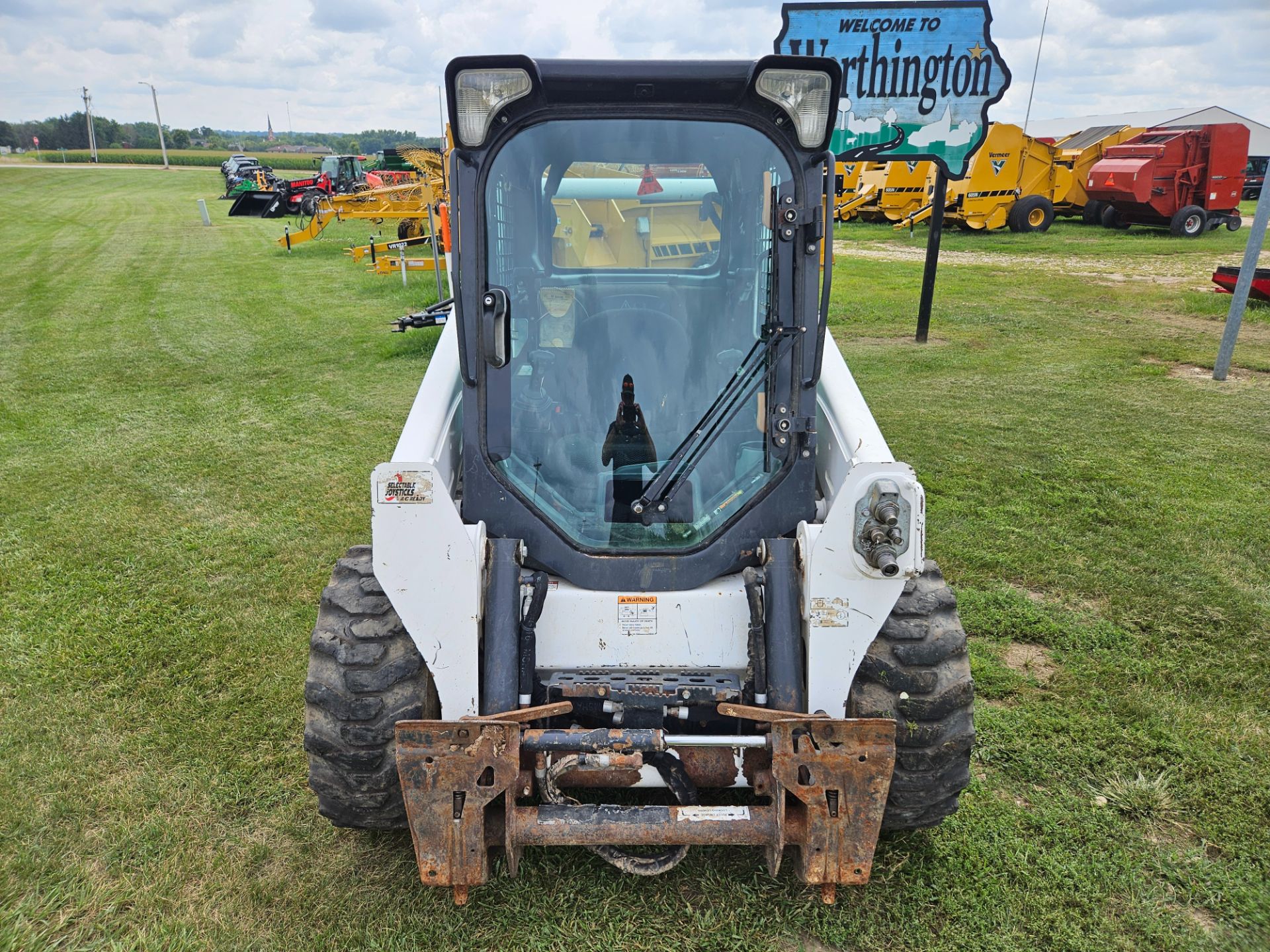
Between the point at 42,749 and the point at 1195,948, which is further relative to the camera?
the point at 42,749

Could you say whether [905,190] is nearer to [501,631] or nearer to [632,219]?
[632,219]

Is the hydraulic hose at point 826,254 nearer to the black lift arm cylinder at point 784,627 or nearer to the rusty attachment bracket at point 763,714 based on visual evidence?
the black lift arm cylinder at point 784,627

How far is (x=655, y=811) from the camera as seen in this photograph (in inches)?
105

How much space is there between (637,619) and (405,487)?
34.1 inches

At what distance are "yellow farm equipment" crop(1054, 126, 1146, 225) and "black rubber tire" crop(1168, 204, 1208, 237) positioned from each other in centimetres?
202

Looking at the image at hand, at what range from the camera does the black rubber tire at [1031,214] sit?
2166 centimetres

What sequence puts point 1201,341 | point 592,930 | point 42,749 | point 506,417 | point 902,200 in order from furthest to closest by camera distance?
point 902,200 → point 1201,341 → point 42,749 → point 506,417 → point 592,930

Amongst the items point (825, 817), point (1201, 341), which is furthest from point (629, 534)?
point (1201, 341)

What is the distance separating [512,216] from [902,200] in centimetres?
2191

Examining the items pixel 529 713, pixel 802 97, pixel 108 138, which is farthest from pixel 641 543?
pixel 108 138

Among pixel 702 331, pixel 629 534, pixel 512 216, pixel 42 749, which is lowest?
pixel 42 749

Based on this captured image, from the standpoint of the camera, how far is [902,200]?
75.2ft

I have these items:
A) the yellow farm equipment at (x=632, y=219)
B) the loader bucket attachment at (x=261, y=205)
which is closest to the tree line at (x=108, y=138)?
the loader bucket attachment at (x=261, y=205)

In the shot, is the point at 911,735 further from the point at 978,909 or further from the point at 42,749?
the point at 42,749
